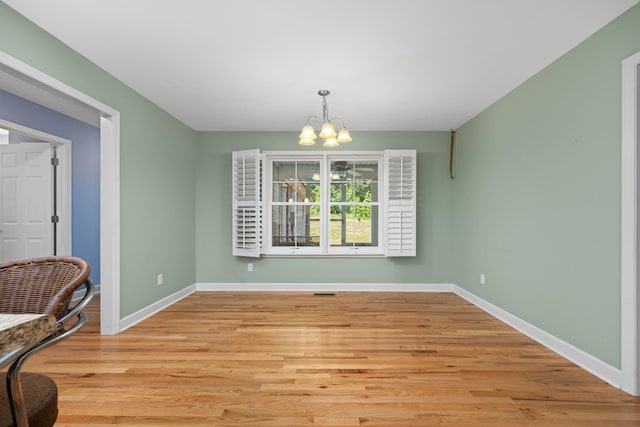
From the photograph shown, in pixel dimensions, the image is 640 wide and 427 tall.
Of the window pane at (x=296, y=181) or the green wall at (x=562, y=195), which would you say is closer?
the green wall at (x=562, y=195)

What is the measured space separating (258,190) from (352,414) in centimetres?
336

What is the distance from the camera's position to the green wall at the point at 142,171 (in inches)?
90.6

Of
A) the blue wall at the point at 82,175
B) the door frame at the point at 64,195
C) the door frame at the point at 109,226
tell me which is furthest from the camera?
the door frame at the point at 64,195

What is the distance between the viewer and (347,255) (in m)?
4.79

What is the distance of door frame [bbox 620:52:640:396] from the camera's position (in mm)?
1982

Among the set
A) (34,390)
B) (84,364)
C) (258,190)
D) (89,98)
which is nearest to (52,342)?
(34,390)

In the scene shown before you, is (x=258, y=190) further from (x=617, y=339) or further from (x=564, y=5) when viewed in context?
(x=617, y=339)

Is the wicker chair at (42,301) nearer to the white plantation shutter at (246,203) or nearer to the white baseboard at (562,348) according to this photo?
the white baseboard at (562,348)

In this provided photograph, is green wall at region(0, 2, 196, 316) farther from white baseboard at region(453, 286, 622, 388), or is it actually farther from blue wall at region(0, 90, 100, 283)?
white baseboard at region(453, 286, 622, 388)

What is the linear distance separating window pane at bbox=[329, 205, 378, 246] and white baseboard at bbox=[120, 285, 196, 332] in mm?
2276

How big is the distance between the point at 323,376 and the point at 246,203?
2963mm

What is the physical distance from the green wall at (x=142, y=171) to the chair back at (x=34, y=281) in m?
1.80

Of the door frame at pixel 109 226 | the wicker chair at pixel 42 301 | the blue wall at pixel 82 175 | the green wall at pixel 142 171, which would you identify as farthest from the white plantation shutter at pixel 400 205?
the blue wall at pixel 82 175

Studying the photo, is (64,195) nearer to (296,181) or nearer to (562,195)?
(296,181)
